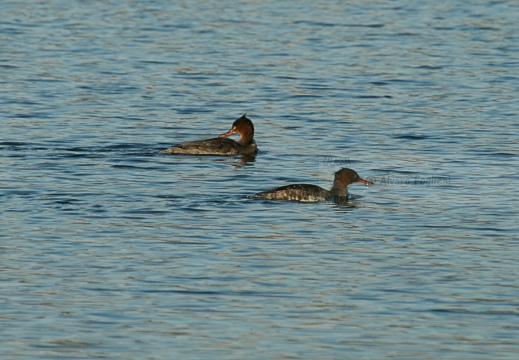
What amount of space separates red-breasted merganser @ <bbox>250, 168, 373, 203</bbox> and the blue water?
0.63 feet

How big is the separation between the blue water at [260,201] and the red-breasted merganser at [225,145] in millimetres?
313

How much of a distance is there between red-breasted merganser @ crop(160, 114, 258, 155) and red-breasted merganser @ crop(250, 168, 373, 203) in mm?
4322

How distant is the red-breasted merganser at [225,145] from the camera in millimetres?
22656

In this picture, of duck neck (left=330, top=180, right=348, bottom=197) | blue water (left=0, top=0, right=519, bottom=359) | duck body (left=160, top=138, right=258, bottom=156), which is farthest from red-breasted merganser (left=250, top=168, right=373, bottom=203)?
duck body (left=160, top=138, right=258, bottom=156)

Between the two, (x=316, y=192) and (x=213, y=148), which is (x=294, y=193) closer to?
(x=316, y=192)

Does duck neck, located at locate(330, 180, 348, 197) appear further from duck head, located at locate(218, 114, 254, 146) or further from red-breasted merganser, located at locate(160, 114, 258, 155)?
duck head, located at locate(218, 114, 254, 146)

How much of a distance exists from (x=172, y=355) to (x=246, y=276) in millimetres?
2753

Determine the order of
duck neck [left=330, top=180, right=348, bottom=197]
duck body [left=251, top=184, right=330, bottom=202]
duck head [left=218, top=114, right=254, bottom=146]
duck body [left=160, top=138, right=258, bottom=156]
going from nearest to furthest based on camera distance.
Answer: duck body [left=251, top=184, right=330, bottom=202], duck neck [left=330, top=180, right=348, bottom=197], duck body [left=160, top=138, right=258, bottom=156], duck head [left=218, top=114, right=254, bottom=146]

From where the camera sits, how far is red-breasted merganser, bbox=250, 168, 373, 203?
1809 cm

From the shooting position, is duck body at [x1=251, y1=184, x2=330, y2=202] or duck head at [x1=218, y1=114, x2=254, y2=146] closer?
duck body at [x1=251, y1=184, x2=330, y2=202]

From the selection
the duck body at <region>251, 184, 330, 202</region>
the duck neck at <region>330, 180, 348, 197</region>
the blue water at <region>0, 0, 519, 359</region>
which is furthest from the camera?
the duck neck at <region>330, 180, 348, 197</region>

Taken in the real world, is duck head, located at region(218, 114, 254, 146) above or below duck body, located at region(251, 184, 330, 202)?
above

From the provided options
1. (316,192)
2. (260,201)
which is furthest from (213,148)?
(260,201)

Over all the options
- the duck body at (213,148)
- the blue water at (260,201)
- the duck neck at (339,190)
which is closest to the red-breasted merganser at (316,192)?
the duck neck at (339,190)
